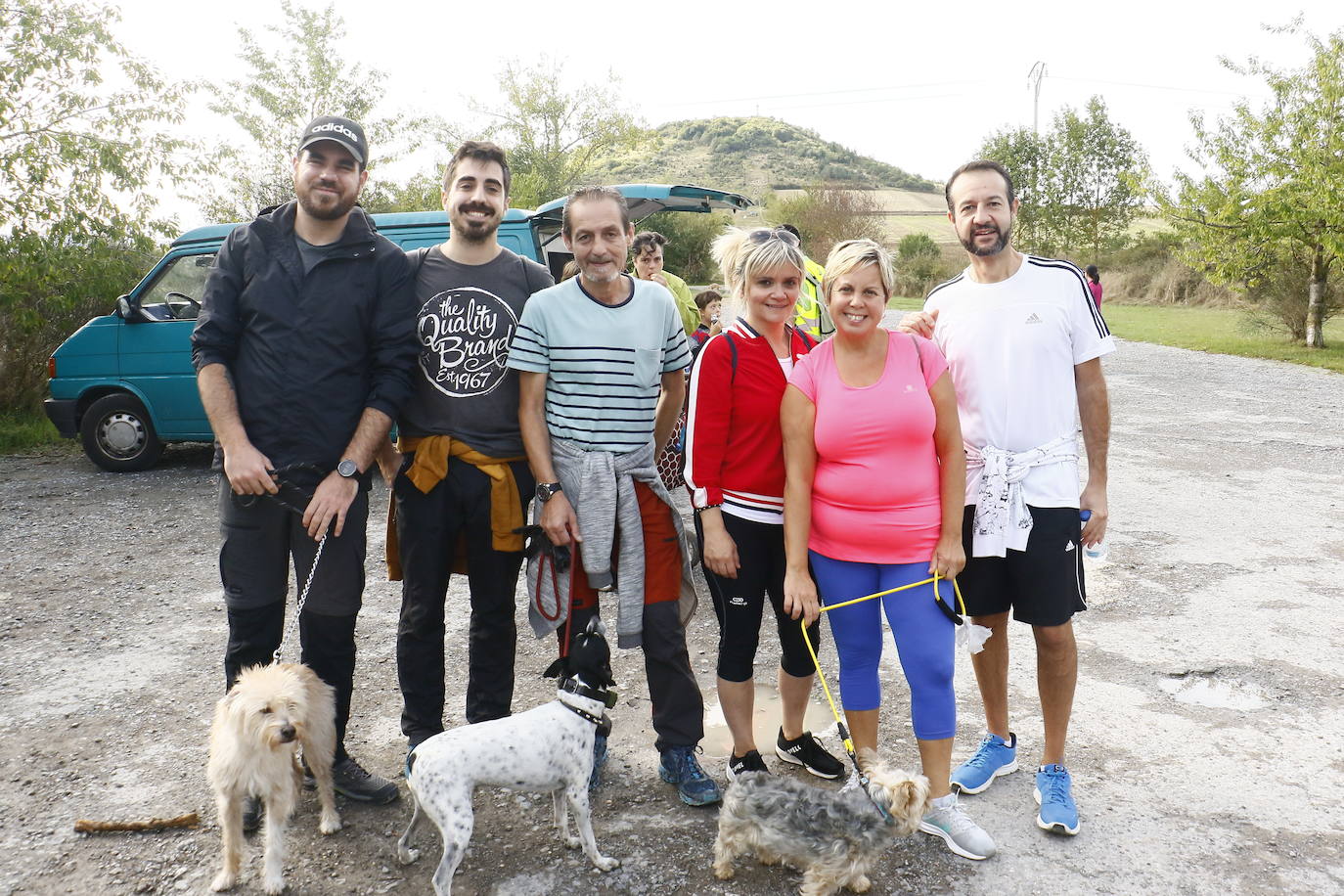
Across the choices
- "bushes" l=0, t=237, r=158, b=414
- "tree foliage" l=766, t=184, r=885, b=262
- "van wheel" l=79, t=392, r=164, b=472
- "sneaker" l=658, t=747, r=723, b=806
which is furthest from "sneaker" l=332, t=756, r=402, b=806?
"tree foliage" l=766, t=184, r=885, b=262

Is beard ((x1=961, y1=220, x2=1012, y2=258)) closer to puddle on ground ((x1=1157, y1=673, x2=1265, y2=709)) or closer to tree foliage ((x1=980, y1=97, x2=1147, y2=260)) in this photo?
puddle on ground ((x1=1157, y1=673, x2=1265, y2=709))

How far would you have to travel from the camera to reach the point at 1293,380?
1456 centimetres

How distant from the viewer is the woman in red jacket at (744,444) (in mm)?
3027

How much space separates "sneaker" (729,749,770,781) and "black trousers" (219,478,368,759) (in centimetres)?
138

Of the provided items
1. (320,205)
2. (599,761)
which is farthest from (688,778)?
(320,205)

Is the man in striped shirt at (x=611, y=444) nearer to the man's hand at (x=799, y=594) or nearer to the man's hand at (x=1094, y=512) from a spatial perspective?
the man's hand at (x=799, y=594)

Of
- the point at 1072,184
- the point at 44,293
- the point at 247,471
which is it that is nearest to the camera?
the point at 247,471

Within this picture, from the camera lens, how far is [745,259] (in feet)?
10.1

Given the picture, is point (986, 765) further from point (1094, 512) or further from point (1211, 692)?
point (1211, 692)

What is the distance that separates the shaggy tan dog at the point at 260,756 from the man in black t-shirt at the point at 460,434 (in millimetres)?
550

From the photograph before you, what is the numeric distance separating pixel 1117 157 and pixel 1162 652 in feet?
163

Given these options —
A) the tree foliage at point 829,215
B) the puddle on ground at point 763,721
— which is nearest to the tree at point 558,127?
the tree foliage at point 829,215

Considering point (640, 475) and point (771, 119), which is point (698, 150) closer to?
point (771, 119)

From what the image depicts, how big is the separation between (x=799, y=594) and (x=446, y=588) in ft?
4.14
